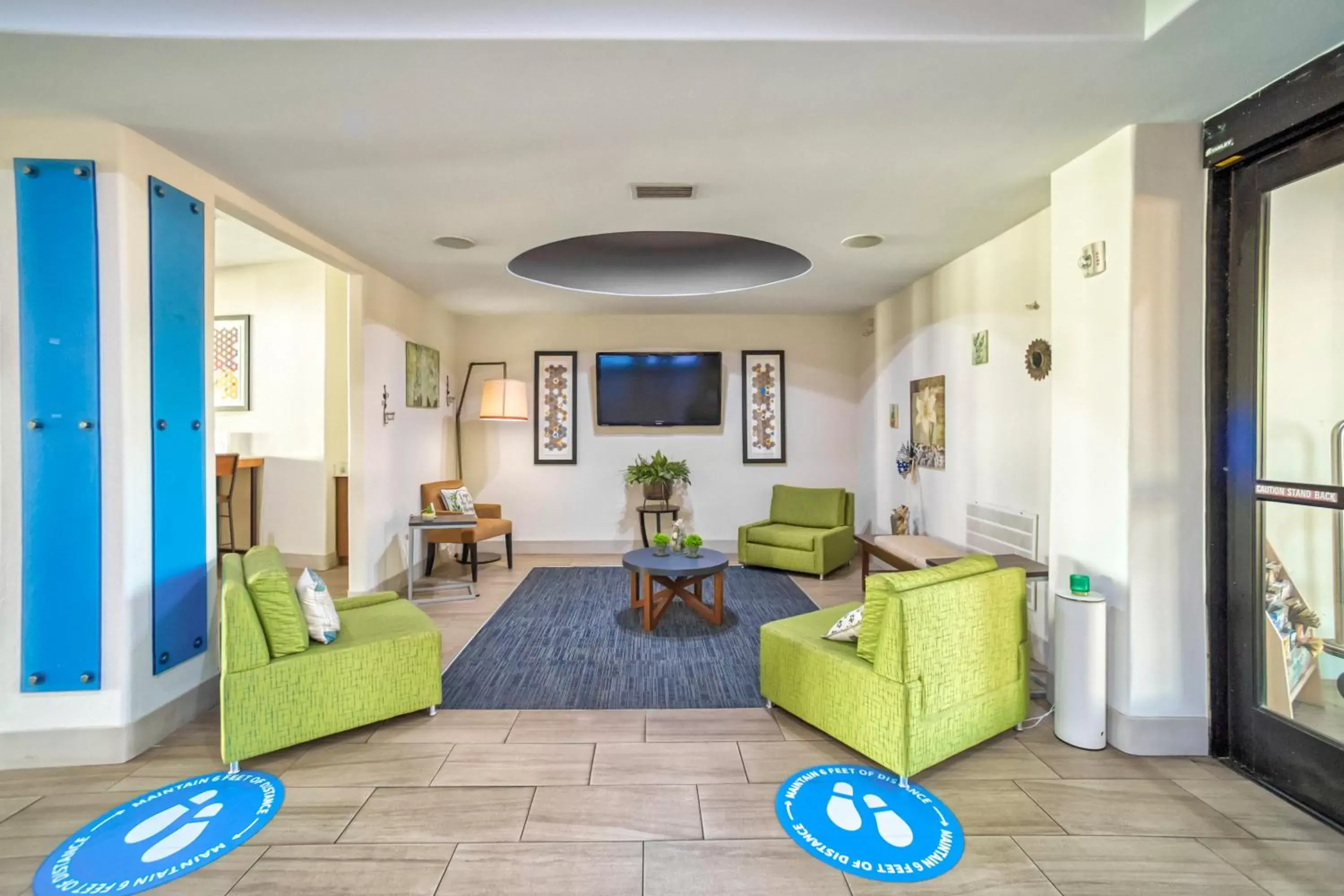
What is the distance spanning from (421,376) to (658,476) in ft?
7.74

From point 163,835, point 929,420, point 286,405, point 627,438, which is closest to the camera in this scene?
point 163,835

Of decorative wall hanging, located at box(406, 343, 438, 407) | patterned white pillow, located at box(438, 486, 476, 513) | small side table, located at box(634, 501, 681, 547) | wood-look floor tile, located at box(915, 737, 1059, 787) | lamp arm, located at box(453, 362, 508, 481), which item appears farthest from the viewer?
lamp arm, located at box(453, 362, 508, 481)

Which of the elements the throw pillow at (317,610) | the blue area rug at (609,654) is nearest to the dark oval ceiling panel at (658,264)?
the blue area rug at (609,654)

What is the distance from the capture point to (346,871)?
1788 mm

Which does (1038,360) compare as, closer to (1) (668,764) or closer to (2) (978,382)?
(2) (978,382)

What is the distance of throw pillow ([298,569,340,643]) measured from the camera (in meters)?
2.55

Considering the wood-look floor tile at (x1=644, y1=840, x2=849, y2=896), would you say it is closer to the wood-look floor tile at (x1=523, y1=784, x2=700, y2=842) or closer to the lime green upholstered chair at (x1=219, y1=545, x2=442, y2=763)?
the wood-look floor tile at (x1=523, y1=784, x2=700, y2=842)

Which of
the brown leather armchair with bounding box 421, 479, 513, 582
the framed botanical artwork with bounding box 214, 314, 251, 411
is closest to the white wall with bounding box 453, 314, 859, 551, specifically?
the brown leather armchair with bounding box 421, 479, 513, 582

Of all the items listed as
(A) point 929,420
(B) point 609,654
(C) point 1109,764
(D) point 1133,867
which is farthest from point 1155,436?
(B) point 609,654

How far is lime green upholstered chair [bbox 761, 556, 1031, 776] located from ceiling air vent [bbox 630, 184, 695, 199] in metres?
2.04

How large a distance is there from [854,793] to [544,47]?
275cm

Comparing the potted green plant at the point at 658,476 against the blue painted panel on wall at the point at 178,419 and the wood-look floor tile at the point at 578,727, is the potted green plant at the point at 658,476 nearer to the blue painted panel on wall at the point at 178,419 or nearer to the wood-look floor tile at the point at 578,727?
the wood-look floor tile at the point at 578,727

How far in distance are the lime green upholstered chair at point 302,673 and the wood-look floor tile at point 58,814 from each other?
0.35 metres

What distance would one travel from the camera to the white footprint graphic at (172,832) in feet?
6.13
